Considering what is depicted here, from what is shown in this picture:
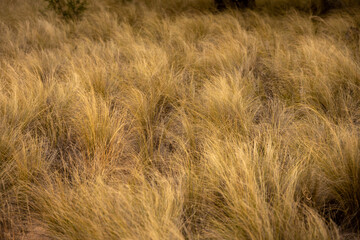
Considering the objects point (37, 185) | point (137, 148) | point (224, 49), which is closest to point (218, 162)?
point (137, 148)

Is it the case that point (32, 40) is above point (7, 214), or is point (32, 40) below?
above

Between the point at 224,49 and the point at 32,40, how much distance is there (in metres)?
3.20

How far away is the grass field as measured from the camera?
4.24ft

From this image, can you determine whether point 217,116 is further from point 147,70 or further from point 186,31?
point 186,31

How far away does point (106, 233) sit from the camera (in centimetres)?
122

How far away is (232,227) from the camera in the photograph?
48.3 inches

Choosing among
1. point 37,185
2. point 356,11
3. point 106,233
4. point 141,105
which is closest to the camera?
point 106,233

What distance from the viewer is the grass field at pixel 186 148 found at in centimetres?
129

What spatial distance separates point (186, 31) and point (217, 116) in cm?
295

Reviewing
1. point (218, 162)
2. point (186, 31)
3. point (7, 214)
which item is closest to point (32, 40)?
point (186, 31)

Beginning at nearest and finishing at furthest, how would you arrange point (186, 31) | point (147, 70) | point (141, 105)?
point (141, 105)
point (147, 70)
point (186, 31)

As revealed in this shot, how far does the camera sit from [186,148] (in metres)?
1.96

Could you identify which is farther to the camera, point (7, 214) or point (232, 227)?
point (7, 214)

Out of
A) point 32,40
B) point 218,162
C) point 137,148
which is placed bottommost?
point 137,148
